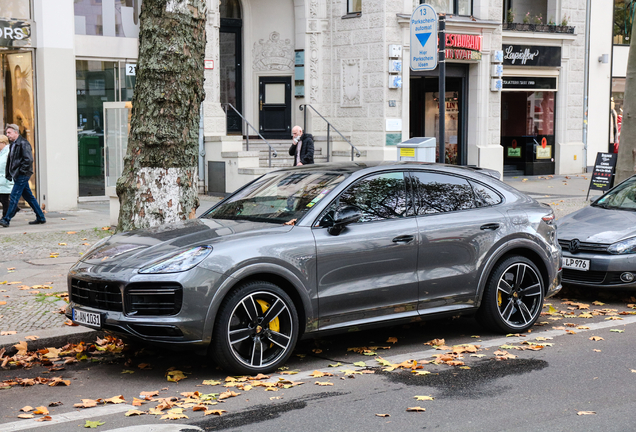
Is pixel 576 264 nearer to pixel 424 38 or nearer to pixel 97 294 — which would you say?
pixel 424 38

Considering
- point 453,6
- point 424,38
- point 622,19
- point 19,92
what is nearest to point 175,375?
point 424,38

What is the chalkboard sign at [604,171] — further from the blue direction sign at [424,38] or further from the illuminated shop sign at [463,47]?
the blue direction sign at [424,38]

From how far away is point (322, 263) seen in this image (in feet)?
20.4

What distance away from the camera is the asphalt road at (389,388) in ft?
16.5

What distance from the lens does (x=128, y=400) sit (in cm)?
555

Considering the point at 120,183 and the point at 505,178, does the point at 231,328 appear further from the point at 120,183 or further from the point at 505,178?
the point at 505,178

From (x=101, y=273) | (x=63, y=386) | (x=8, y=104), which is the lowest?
(x=63, y=386)

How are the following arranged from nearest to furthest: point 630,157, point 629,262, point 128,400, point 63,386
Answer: point 128,400 → point 63,386 → point 629,262 → point 630,157

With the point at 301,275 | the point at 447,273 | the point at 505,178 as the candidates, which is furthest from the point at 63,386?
the point at 505,178

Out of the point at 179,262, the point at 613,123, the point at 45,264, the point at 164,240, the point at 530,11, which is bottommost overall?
the point at 45,264

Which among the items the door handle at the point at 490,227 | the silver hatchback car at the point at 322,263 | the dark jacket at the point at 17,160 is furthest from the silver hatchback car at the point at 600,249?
the dark jacket at the point at 17,160

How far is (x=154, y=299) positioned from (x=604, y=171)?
14.9m

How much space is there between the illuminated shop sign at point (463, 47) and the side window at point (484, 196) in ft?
53.4

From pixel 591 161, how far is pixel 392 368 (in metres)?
24.4
